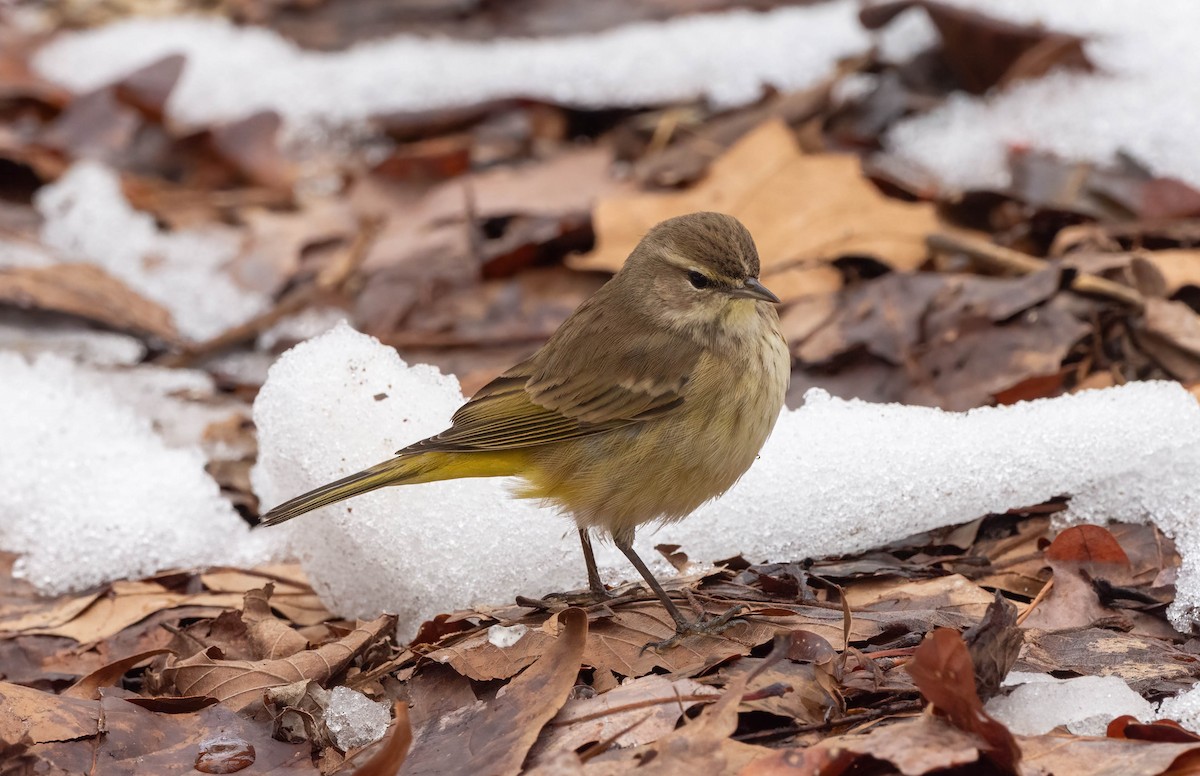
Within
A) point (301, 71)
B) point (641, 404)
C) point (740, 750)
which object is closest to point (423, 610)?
point (641, 404)

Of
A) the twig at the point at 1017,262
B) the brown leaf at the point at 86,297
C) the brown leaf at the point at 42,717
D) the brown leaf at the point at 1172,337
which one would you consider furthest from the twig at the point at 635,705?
the brown leaf at the point at 86,297

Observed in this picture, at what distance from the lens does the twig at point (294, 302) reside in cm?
705

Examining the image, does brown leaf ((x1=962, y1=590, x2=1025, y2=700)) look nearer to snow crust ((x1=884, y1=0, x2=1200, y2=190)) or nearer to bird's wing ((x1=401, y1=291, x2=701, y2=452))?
bird's wing ((x1=401, y1=291, x2=701, y2=452))

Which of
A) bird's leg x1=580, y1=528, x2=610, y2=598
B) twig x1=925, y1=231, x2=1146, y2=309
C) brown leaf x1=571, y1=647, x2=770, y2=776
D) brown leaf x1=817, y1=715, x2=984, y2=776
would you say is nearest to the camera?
brown leaf x1=817, y1=715, x2=984, y2=776

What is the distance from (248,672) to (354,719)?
454 mm

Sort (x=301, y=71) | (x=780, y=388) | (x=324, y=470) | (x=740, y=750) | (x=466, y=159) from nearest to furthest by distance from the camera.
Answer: (x=740, y=750), (x=780, y=388), (x=324, y=470), (x=466, y=159), (x=301, y=71)

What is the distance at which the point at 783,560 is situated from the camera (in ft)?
15.1

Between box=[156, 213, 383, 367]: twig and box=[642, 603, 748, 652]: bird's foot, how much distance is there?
12.7ft

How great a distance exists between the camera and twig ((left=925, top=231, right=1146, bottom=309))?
5.64m

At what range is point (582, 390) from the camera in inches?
183

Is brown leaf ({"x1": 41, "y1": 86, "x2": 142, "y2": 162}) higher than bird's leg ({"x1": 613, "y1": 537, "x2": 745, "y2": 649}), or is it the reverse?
brown leaf ({"x1": 41, "y1": 86, "x2": 142, "y2": 162})

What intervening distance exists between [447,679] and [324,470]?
1.26 metres

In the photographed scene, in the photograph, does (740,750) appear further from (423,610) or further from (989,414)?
(989,414)

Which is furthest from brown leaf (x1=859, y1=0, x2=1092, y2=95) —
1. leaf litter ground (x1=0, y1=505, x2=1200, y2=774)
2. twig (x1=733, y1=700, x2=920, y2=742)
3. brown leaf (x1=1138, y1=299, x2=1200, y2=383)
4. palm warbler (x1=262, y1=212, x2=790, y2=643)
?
twig (x1=733, y1=700, x2=920, y2=742)
